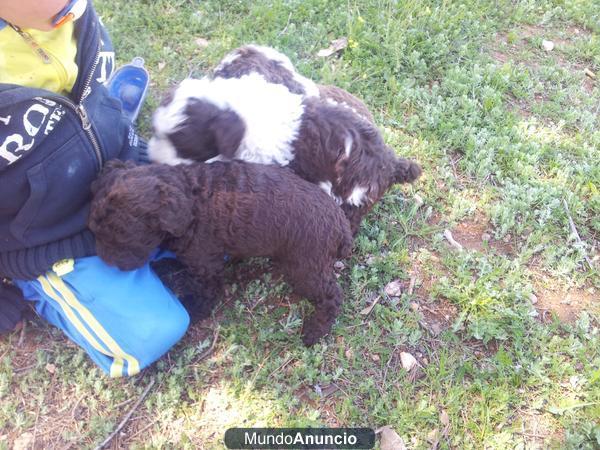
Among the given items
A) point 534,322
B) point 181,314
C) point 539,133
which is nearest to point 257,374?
point 181,314

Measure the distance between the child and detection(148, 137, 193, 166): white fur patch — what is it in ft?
0.98

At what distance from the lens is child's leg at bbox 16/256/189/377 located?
2.89m

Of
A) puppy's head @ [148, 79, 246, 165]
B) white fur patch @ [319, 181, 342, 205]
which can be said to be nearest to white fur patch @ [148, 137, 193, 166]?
puppy's head @ [148, 79, 246, 165]

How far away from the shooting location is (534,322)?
3.29 metres

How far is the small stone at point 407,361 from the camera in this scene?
10.3 ft

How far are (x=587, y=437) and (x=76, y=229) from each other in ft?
10.1

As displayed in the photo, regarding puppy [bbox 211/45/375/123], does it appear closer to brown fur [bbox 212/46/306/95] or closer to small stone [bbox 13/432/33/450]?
brown fur [bbox 212/46/306/95]

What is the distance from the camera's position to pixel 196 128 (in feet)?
10.2

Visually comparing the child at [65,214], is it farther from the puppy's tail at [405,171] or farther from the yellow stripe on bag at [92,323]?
the puppy's tail at [405,171]

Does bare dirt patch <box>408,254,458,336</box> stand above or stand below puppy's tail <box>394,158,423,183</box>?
below

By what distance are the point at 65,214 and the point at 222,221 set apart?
34.8 inches

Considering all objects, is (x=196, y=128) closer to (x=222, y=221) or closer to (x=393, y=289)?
(x=222, y=221)

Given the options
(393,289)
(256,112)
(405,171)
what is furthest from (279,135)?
(393,289)

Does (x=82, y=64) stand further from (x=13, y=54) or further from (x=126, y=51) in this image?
(x=126, y=51)
